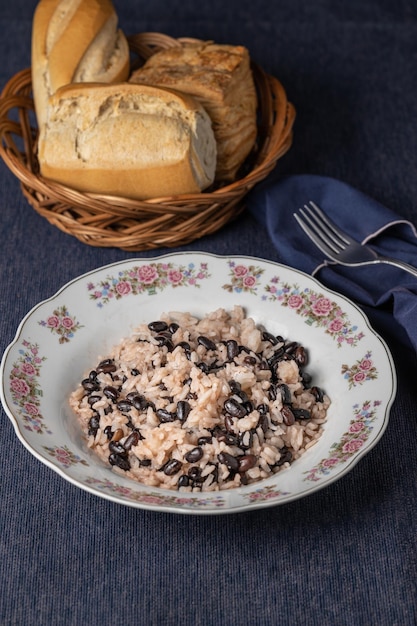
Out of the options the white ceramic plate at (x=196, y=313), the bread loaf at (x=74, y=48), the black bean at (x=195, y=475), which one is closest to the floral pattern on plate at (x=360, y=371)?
the white ceramic plate at (x=196, y=313)

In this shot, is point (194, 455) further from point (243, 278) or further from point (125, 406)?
point (243, 278)

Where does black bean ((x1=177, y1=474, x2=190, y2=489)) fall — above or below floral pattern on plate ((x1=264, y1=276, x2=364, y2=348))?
above

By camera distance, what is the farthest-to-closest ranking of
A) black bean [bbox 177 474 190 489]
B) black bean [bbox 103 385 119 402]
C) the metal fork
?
the metal fork, black bean [bbox 103 385 119 402], black bean [bbox 177 474 190 489]

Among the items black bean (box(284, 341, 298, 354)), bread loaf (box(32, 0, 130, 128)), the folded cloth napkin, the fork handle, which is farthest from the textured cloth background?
bread loaf (box(32, 0, 130, 128))

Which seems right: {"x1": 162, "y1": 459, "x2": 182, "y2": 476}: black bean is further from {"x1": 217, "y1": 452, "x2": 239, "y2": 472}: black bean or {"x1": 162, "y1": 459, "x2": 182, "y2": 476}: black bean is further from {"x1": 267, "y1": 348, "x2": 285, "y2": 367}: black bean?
{"x1": 267, "y1": 348, "x2": 285, "y2": 367}: black bean

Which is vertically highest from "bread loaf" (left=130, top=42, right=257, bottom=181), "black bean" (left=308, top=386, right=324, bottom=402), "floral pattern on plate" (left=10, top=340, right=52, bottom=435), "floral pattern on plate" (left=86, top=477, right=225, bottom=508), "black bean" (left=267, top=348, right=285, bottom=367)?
"bread loaf" (left=130, top=42, right=257, bottom=181)

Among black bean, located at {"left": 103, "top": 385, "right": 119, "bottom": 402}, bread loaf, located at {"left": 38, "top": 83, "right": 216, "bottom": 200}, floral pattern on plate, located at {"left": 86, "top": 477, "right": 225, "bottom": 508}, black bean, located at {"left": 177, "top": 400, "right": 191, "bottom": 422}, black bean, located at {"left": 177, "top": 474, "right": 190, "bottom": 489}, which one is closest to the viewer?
floral pattern on plate, located at {"left": 86, "top": 477, "right": 225, "bottom": 508}

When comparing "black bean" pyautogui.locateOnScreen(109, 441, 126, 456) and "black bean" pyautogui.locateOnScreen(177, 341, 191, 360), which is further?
"black bean" pyautogui.locateOnScreen(177, 341, 191, 360)

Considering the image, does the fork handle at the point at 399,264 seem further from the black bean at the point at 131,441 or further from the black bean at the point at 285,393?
the black bean at the point at 131,441
